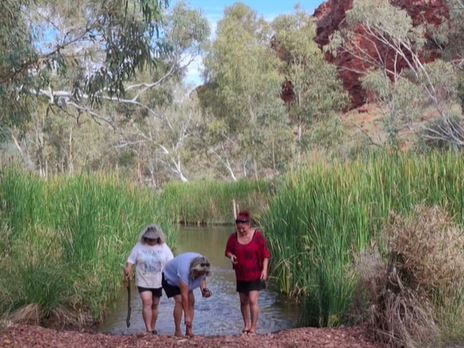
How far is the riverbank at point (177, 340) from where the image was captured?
244 inches

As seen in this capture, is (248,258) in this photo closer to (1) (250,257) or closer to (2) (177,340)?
(1) (250,257)

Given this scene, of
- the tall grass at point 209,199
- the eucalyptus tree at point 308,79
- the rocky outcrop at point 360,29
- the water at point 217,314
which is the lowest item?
the water at point 217,314

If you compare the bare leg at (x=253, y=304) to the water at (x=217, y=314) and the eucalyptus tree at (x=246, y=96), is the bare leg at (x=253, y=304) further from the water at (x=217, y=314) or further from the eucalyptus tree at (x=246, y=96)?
the eucalyptus tree at (x=246, y=96)

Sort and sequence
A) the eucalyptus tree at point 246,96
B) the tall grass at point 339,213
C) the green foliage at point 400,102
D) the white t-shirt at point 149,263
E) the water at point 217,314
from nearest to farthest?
1. the white t-shirt at point 149,263
2. the tall grass at point 339,213
3. the water at point 217,314
4. the green foliage at point 400,102
5. the eucalyptus tree at point 246,96

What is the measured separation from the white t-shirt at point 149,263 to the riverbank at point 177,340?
0.84 metres

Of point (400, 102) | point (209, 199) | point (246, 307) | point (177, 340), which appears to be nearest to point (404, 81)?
point (400, 102)

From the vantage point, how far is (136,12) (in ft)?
25.2

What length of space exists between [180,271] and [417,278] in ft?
7.58

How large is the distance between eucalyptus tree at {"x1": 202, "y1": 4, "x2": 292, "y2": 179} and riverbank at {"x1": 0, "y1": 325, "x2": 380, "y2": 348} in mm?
27644

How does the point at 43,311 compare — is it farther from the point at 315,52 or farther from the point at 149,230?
the point at 315,52

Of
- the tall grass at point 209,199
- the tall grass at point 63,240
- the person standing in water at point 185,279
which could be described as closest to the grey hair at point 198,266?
the person standing in water at point 185,279

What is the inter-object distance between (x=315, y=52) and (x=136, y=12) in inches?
1243

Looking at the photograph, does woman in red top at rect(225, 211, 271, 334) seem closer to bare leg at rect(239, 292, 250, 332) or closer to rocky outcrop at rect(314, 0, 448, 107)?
bare leg at rect(239, 292, 250, 332)

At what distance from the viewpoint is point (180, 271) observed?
705 cm
